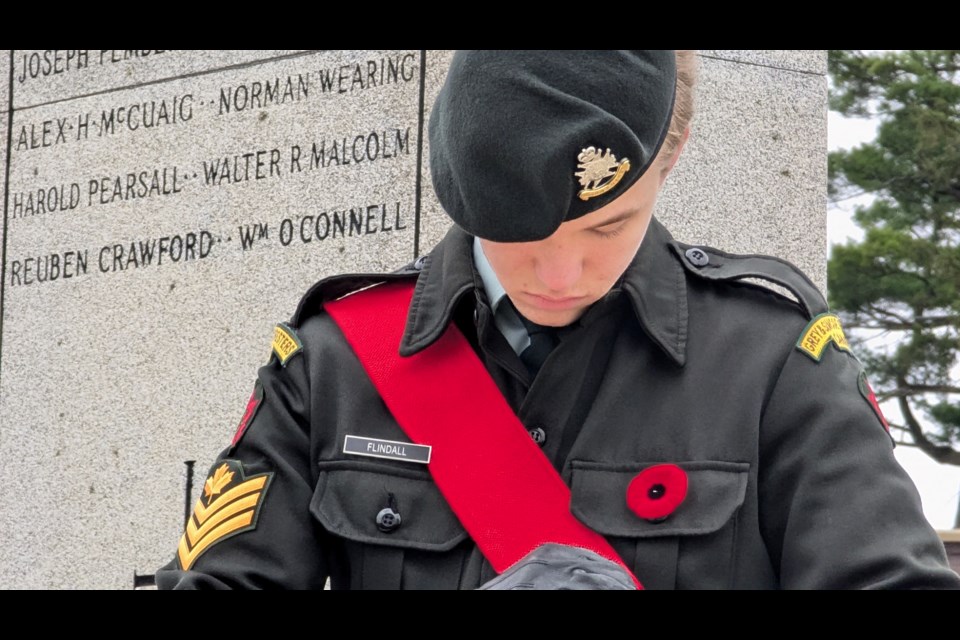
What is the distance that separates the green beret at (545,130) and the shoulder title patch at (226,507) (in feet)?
1.54

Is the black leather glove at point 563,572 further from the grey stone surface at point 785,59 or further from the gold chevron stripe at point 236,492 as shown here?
the grey stone surface at point 785,59

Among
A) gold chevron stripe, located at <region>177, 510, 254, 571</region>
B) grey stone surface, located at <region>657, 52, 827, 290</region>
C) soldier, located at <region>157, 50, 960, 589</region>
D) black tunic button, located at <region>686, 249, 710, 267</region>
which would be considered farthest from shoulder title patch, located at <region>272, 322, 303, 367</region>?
grey stone surface, located at <region>657, 52, 827, 290</region>

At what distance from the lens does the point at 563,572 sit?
5.67 ft

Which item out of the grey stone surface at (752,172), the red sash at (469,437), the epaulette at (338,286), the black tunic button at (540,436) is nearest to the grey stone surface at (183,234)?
the grey stone surface at (752,172)

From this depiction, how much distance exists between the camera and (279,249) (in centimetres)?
484

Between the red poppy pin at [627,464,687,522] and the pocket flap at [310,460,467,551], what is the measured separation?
0.24 metres

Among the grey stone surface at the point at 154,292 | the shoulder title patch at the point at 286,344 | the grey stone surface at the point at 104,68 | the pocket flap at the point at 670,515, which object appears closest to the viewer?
the pocket flap at the point at 670,515

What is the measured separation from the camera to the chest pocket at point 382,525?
2033 millimetres

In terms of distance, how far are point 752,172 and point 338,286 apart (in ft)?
7.94

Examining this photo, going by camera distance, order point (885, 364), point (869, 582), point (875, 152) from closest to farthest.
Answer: point (869, 582) < point (885, 364) < point (875, 152)

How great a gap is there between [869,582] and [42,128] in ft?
14.5

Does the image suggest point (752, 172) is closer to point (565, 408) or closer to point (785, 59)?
point (785, 59)
